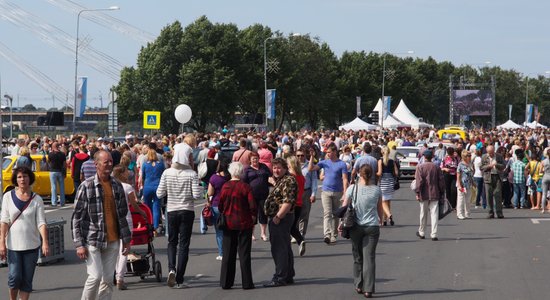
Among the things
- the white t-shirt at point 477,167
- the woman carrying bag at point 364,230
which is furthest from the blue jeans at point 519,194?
the woman carrying bag at point 364,230

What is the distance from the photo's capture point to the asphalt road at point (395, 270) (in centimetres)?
1161

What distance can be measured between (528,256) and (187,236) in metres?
5.82

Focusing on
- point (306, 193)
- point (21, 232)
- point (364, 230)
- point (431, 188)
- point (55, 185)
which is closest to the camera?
point (21, 232)

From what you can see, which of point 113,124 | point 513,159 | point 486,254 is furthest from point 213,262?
point 113,124

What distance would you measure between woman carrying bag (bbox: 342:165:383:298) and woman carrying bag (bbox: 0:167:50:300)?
12.0ft

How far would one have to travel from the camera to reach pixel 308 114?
95812 millimetres

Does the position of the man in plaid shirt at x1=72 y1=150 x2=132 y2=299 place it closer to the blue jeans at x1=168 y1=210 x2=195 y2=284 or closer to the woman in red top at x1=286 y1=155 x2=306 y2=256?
the blue jeans at x1=168 y1=210 x2=195 y2=284

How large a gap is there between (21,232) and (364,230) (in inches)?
156

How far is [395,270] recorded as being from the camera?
1362 centimetres

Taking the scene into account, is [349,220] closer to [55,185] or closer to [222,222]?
[222,222]

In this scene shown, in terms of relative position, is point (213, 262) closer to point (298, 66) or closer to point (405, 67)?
point (298, 66)

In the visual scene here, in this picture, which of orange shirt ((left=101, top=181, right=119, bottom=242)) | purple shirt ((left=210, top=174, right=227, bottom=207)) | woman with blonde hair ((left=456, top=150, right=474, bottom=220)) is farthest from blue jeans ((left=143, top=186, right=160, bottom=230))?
orange shirt ((left=101, top=181, right=119, bottom=242))

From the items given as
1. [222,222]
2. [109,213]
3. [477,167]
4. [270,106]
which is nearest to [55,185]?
[477,167]

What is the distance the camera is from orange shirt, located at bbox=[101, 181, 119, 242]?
9148mm
